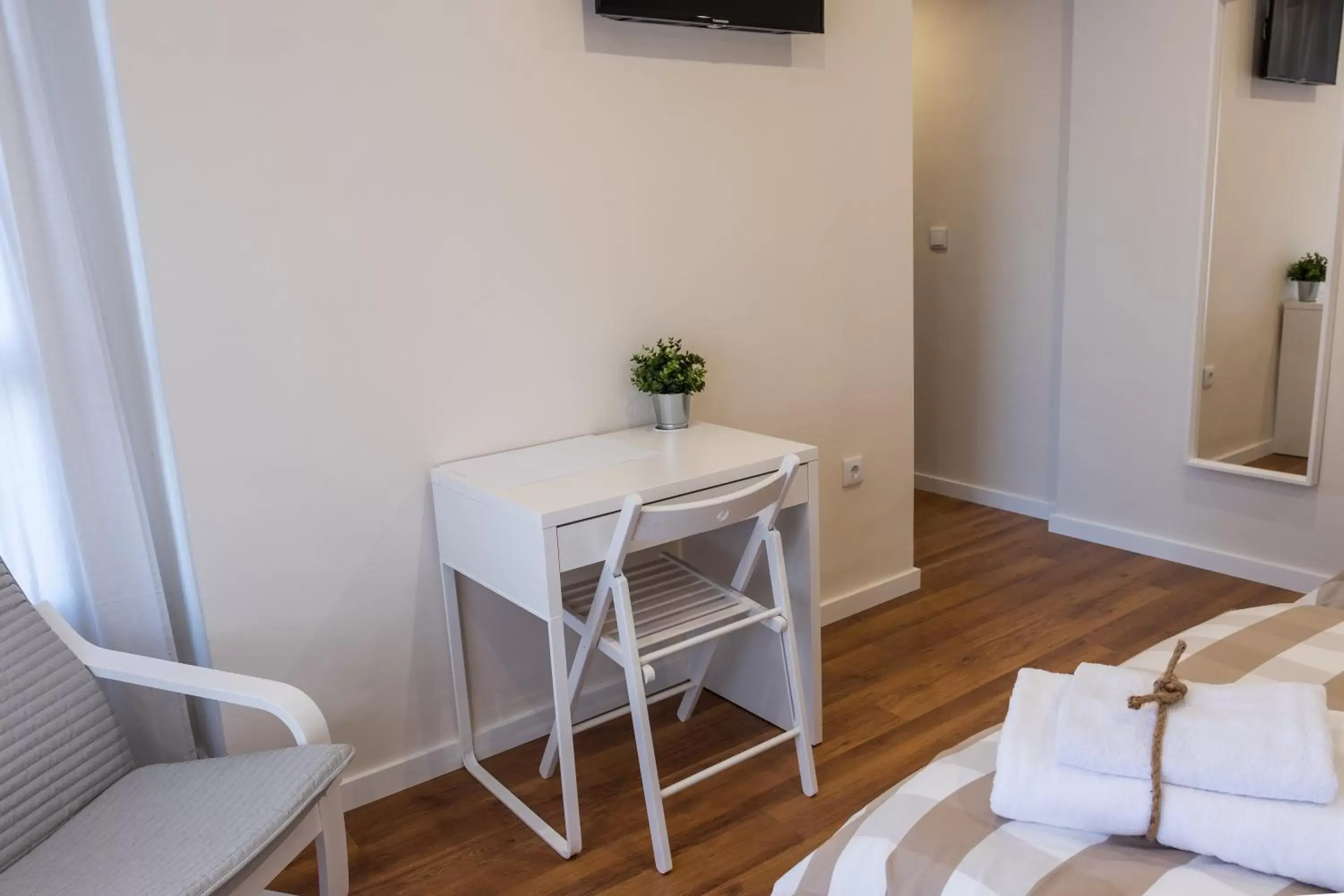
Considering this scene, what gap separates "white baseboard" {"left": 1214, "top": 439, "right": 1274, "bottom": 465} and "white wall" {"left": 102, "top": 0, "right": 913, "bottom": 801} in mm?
1522

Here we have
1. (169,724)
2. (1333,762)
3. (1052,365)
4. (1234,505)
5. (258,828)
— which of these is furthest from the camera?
(1052,365)

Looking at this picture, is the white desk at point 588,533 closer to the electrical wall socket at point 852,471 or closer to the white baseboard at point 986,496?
the electrical wall socket at point 852,471

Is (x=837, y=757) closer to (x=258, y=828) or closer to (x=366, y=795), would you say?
(x=366, y=795)

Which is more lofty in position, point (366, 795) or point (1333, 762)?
point (1333, 762)

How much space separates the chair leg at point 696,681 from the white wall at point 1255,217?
1.95 m

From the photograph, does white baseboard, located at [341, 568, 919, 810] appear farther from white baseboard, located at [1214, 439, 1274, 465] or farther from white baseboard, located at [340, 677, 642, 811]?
white baseboard, located at [1214, 439, 1274, 465]

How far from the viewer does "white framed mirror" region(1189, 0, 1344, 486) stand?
304 centimetres

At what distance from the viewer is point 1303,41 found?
3.04 metres

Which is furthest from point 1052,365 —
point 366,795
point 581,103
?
point 366,795

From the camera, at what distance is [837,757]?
2469 mm

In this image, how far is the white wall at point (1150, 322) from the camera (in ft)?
10.8

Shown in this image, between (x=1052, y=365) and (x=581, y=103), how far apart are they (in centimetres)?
233

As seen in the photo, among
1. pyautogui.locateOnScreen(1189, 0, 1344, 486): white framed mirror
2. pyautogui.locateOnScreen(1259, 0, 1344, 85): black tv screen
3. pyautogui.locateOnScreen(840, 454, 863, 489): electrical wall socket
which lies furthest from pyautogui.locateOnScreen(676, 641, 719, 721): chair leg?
pyautogui.locateOnScreen(1259, 0, 1344, 85): black tv screen

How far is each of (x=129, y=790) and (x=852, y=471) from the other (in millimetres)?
2097
